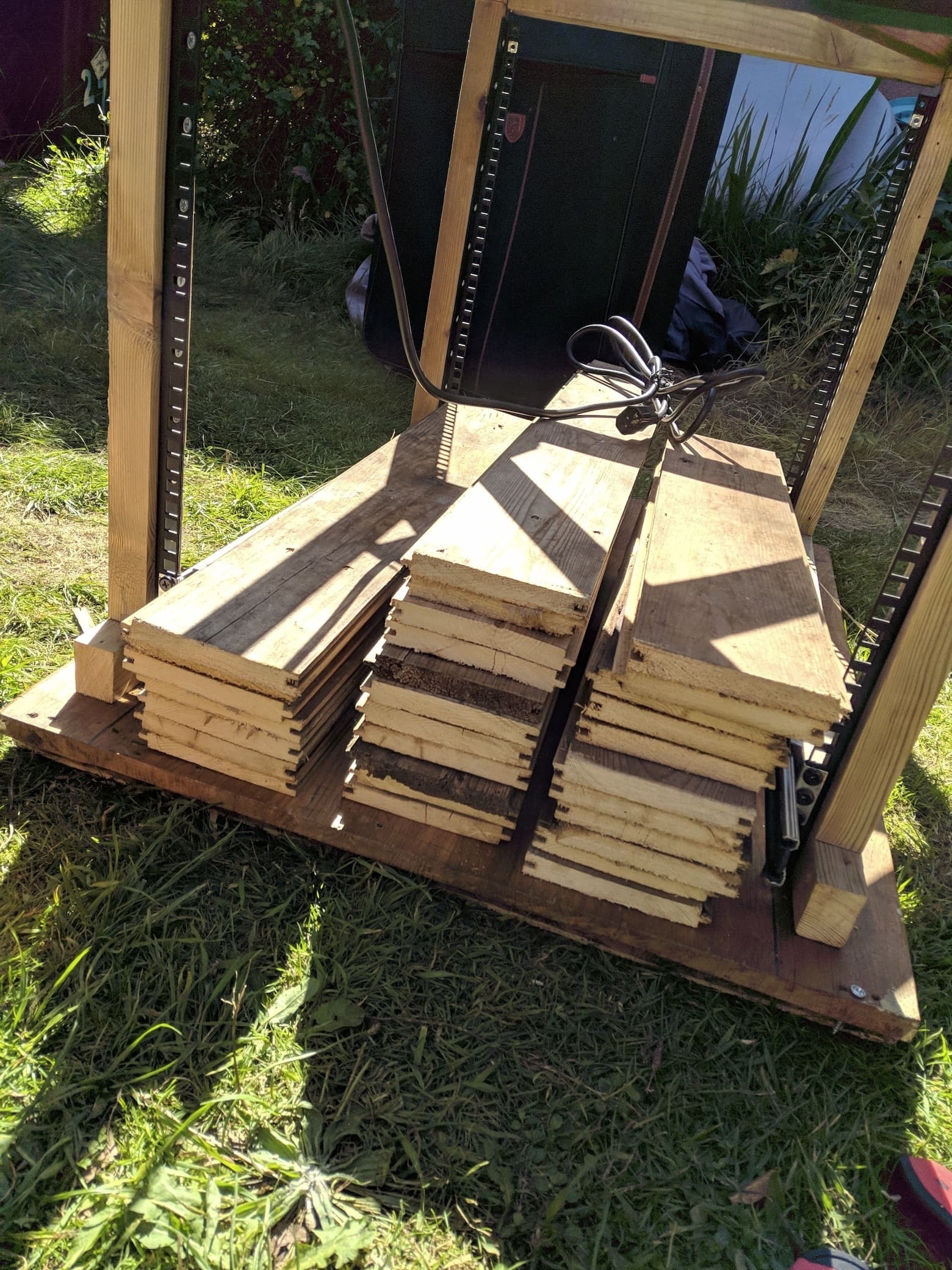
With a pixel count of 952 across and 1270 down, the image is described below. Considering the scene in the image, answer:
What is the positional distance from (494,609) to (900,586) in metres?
0.73

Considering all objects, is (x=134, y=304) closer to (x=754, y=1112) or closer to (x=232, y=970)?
(x=232, y=970)

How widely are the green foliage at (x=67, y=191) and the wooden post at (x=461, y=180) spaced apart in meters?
3.52

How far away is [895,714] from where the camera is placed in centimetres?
174

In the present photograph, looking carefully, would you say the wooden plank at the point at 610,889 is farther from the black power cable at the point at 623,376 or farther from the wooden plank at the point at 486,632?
the black power cable at the point at 623,376

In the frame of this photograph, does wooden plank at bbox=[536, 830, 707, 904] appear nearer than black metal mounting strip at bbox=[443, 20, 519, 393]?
Yes

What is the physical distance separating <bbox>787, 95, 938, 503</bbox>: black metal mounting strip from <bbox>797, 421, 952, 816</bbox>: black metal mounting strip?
1491 millimetres

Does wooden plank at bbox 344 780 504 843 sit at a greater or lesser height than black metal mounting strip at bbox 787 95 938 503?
lesser

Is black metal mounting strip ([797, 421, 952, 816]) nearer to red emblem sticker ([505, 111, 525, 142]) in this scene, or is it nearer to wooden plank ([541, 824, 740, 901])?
wooden plank ([541, 824, 740, 901])

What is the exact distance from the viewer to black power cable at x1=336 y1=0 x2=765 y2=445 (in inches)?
79.4

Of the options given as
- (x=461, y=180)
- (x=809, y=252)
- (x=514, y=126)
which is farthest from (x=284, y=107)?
(x=461, y=180)

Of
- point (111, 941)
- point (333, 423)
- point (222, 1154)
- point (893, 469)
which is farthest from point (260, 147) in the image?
point (222, 1154)

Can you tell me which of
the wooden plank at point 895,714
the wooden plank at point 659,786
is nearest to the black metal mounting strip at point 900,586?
the wooden plank at point 895,714

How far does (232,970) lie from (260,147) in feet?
20.7

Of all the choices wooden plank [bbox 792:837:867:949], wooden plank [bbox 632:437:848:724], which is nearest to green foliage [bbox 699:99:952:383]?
wooden plank [bbox 632:437:848:724]
